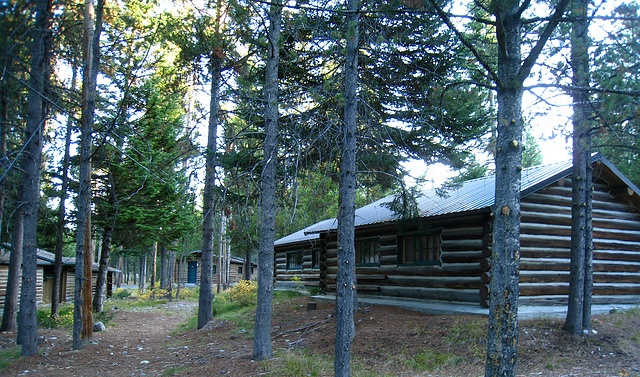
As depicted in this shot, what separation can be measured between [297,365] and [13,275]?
11329mm

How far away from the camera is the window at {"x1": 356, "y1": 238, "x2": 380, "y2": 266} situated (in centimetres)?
1666

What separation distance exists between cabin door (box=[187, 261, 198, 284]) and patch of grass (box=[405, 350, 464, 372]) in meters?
44.6

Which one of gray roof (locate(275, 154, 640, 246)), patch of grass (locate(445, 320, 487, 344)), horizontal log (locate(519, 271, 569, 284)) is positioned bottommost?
patch of grass (locate(445, 320, 487, 344))

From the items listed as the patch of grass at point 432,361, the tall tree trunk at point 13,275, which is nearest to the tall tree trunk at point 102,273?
the tall tree trunk at point 13,275

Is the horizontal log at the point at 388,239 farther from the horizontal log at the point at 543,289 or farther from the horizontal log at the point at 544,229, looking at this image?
the horizontal log at the point at 543,289

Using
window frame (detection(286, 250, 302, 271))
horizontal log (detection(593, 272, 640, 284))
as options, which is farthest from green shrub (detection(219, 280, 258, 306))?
horizontal log (detection(593, 272, 640, 284))

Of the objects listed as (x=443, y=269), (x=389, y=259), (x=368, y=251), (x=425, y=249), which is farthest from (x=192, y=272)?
(x=443, y=269)

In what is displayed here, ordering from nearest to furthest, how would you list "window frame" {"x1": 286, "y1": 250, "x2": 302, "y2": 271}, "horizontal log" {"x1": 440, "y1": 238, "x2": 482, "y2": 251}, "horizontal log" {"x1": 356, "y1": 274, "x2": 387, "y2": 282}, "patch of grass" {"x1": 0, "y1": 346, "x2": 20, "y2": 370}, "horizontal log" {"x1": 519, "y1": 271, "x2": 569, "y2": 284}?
"patch of grass" {"x1": 0, "y1": 346, "x2": 20, "y2": 370} < "horizontal log" {"x1": 519, "y1": 271, "x2": 569, "y2": 284} < "horizontal log" {"x1": 440, "y1": 238, "x2": 482, "y2": 251} < "horizontal log" {"x1": 356, "y1": 274, "x2": 387, "y2": 282} < "window frame" {"x1": 286, "y1": 250, "x2": 302, "y2": 271}

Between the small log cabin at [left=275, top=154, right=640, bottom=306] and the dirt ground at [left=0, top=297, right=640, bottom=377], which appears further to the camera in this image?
the small log cabin at [left=275, top=154, right=640, bottom=306]

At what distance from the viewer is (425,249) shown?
14289 mm

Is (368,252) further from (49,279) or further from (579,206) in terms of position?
(49,279)

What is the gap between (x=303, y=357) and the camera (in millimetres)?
9484

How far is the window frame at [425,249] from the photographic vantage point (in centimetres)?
1356

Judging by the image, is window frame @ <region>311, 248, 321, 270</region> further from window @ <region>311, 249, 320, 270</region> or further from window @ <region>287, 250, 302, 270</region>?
window @ <region>287, 250, 302, 270</region>
